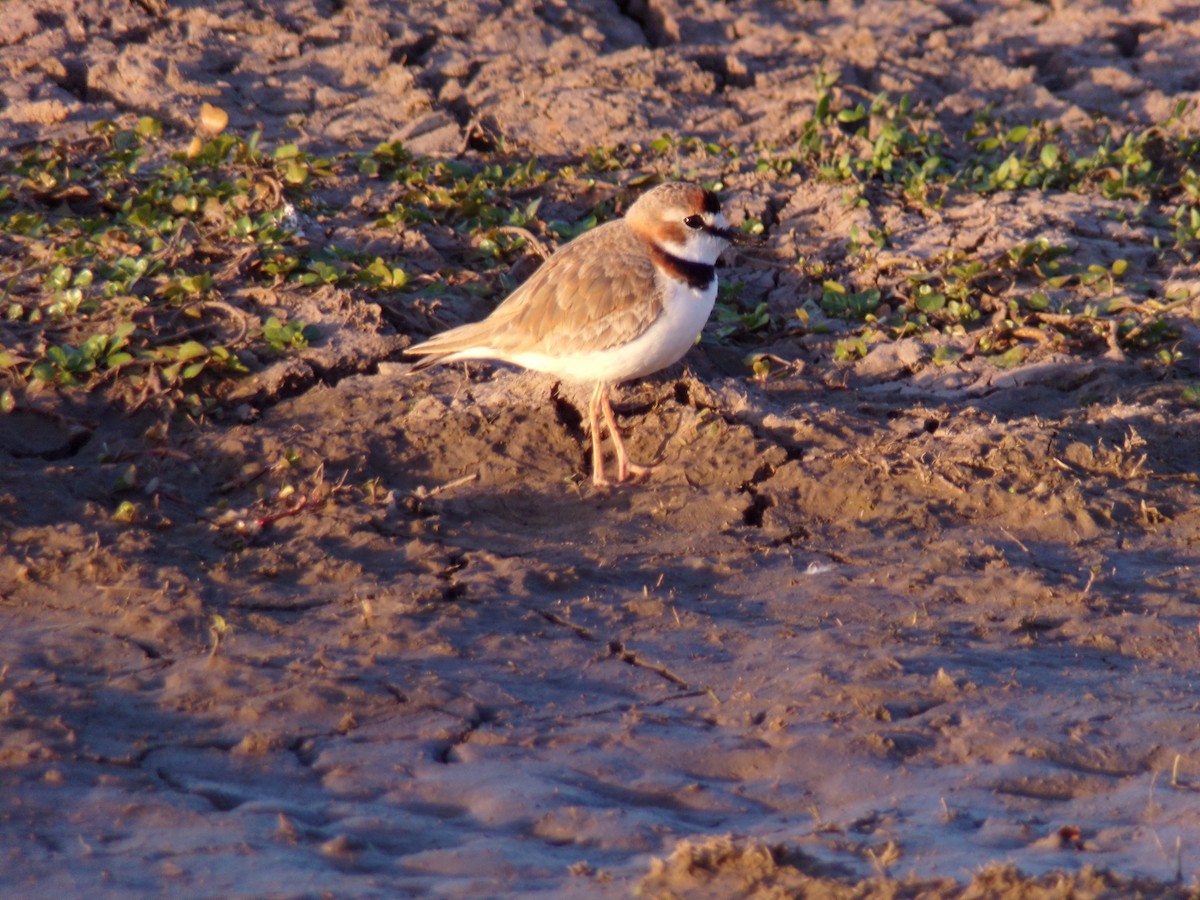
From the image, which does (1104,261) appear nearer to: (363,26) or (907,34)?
(907,34)

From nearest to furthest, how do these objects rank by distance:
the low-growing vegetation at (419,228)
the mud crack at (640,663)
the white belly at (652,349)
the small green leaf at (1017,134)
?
the mud crack at (640,663) → the white belly at (652,349) → the low-growing vegetation at (419,228) → the small green leaf at (1017,134)

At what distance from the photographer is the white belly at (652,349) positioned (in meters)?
5.54

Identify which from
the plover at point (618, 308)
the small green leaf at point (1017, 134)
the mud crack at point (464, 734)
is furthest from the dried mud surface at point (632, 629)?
the small green leaf at point (1017, 134)

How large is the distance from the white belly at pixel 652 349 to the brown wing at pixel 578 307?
0.03 metres

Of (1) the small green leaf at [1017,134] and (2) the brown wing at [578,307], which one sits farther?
(1) the small green leaf at [1017,134]

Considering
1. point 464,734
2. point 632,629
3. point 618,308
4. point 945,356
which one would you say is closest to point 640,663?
point 632,629

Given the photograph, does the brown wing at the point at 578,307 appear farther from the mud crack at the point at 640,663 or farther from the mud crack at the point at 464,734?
the mud crack at the point at 464,734

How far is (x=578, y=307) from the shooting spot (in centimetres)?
567

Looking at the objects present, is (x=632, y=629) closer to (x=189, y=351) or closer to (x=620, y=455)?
(x=620, y=455)

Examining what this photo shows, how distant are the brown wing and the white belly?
34mm

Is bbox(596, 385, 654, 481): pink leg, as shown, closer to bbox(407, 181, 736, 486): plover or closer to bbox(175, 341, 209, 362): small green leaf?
bbox(407, 181, 736, 486): plover

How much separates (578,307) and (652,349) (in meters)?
0.38

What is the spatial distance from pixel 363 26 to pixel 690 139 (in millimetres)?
2476

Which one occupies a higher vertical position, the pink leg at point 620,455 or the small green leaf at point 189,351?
the small green leaf at point 189,351
